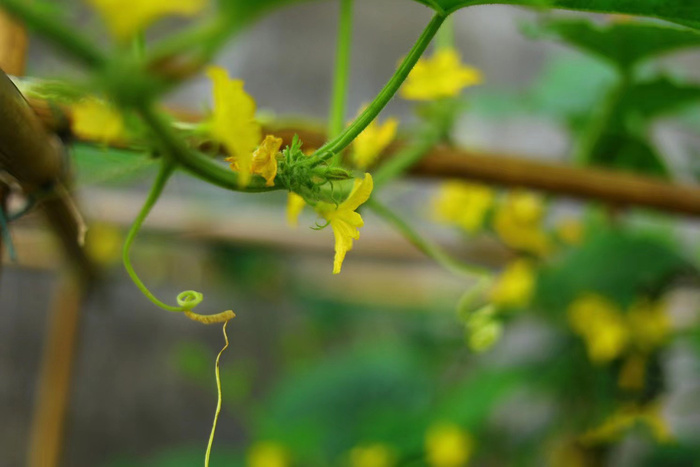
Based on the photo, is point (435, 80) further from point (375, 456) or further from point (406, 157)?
point (375, 456)

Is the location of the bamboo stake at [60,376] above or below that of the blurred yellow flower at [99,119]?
below

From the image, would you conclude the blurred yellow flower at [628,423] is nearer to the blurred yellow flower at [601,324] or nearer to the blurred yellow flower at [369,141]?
the blurred yellow flower at [601,324]

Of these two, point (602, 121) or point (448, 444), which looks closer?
point (602, 121)

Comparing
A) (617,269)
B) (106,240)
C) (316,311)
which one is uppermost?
(617,269)

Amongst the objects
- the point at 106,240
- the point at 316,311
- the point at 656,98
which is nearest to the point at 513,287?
the point at 656,98

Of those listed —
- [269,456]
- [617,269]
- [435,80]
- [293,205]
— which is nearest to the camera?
[293,205]

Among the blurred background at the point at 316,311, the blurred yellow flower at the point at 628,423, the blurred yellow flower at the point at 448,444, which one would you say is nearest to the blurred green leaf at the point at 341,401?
the blurred background at the point at 316,311
